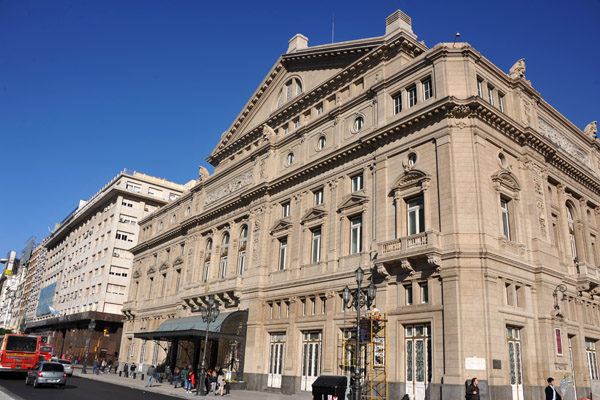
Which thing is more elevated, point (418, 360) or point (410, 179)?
point (410, 179)

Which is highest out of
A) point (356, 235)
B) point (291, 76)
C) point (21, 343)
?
point (291, 76)

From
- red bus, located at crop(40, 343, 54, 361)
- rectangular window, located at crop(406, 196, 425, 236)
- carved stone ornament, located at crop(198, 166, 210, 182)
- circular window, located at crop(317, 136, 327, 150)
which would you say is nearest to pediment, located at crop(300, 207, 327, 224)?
circular window, located at crop(317, 136, 327, 150)

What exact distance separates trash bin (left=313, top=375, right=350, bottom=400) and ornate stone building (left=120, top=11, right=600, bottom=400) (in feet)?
14.6

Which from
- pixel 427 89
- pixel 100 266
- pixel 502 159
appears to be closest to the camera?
pixel 502 159

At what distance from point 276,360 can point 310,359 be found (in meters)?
3.75

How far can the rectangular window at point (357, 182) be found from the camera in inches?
1252

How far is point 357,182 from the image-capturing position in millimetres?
32156

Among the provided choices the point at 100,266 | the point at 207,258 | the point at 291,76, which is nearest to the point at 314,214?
the point at 291,76

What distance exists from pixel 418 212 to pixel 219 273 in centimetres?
2232

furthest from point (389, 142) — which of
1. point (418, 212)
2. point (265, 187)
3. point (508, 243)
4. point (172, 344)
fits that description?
point (172, 344)

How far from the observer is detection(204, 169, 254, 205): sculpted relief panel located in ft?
142

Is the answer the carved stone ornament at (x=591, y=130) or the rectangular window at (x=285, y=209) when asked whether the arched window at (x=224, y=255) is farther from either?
the carved stone ornament at (x=591, y=130)

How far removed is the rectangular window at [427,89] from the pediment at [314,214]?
10.2 meters

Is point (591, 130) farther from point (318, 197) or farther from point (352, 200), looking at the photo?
point (318, 197)
